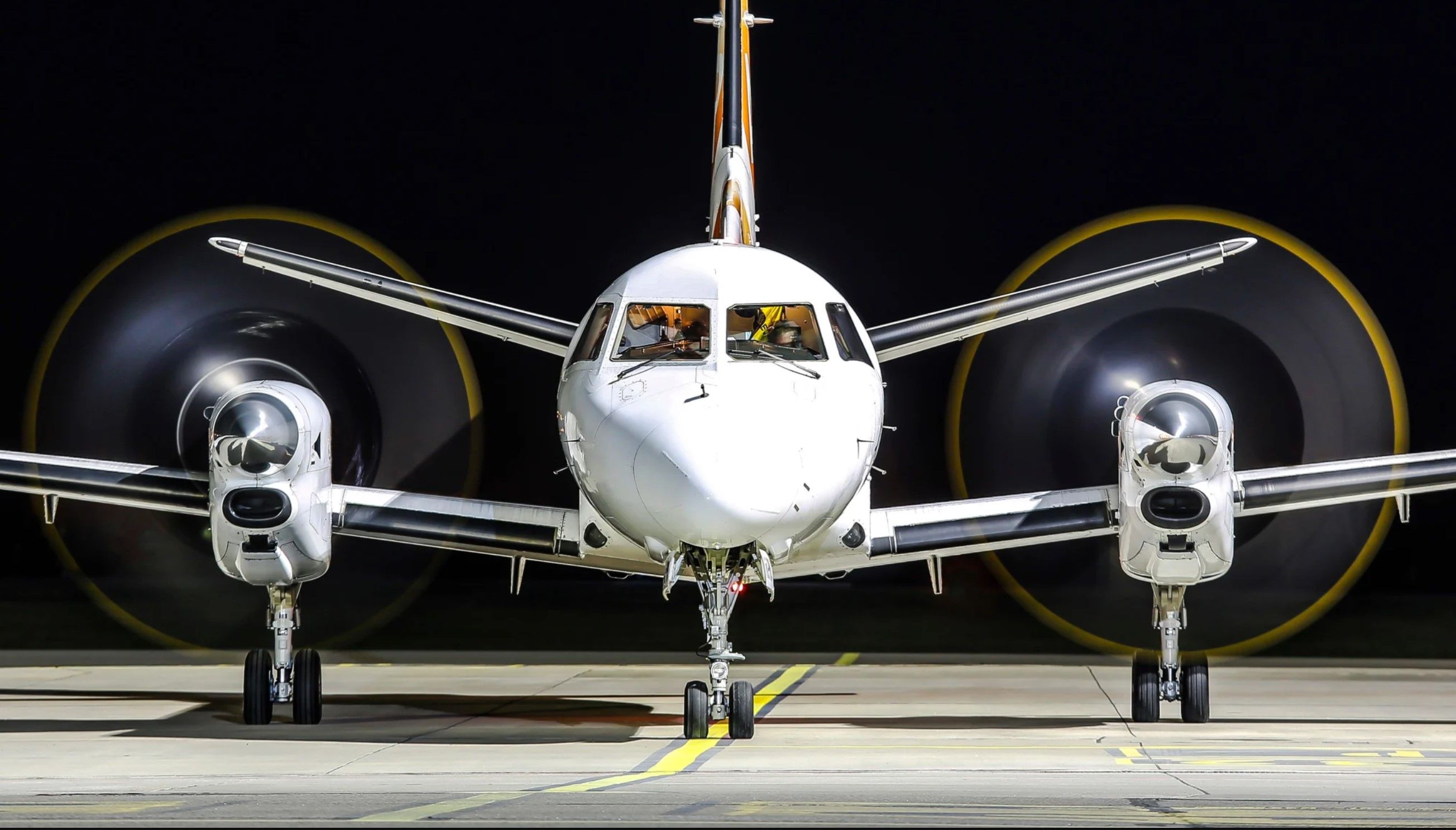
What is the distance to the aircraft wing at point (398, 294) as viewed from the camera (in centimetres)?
1230

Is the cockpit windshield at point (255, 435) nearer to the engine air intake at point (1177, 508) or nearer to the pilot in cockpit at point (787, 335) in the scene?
the pilot in cockpit at point (787, 335)

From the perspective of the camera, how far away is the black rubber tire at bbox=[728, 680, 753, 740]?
34.4 ft

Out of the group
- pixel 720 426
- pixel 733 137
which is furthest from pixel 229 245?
pixel 720 426

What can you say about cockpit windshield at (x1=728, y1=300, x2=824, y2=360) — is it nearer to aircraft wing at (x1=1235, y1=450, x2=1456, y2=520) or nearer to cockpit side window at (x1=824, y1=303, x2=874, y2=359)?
cockpit side window at (x1=824, y1=303, x2=874, y2=359)

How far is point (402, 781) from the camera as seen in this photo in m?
8.38

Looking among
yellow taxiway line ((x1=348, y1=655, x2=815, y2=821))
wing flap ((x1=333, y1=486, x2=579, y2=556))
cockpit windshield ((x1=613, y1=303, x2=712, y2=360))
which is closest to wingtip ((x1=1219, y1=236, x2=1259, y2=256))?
cockpit windshield ((x1=613, y1=303, x2=712, y2=360))

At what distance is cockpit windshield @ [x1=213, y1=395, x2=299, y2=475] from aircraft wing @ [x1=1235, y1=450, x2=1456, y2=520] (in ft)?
21.5

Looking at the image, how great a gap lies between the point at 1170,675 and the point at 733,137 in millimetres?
5862

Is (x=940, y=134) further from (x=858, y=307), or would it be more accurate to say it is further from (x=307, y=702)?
(x=307, y=702)

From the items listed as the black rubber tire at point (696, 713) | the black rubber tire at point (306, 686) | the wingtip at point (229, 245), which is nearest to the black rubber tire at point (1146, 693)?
the black rubber tire at point (696, 713)

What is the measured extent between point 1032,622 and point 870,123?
8.66 m

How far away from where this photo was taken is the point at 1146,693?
40.4 feet

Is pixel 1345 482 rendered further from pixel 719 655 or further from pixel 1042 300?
pixel 719 655

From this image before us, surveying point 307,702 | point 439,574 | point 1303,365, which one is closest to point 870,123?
point 439,574
